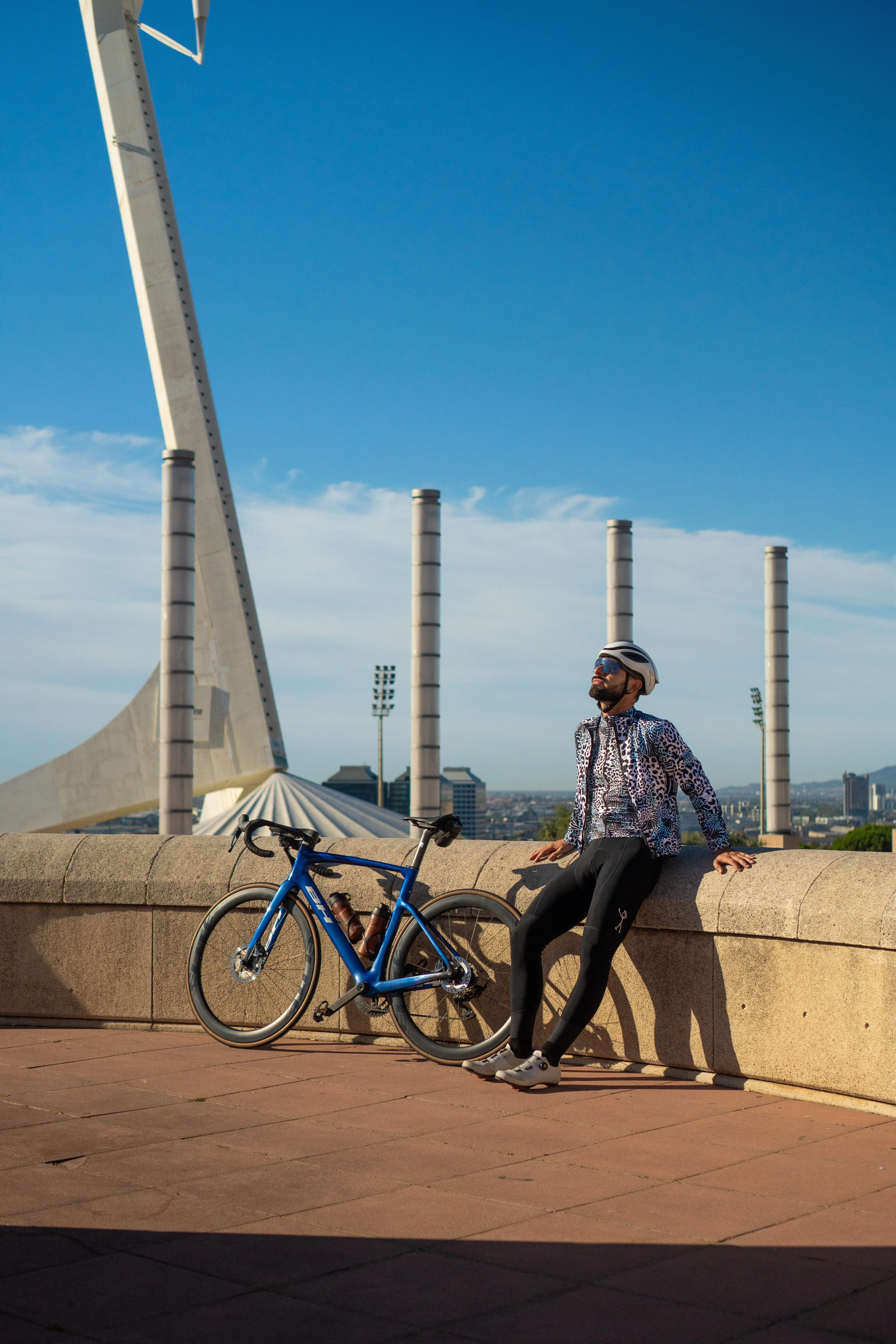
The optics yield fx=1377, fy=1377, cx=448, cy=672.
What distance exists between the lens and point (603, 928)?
19.5ft

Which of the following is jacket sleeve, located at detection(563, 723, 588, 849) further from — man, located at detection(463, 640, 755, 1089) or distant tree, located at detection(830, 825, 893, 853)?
distant tree, located at detection(830, 825, 893, 853)

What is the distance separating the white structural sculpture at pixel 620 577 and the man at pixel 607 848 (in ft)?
63.1

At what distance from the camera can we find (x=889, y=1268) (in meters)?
3.53

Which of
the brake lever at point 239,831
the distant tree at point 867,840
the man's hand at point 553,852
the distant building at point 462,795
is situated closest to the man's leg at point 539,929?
the man's hand at point 553,852

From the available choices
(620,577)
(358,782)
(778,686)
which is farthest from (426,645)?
(358,782)

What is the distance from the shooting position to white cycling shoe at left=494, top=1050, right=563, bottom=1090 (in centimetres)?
584

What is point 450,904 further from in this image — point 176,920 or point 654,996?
point 176,920

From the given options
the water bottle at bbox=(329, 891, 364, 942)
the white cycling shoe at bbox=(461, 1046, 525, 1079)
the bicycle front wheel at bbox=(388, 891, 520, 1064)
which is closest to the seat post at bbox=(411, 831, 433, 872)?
the bicycle front wheel at bbox=(388, 891, 520, 1064)

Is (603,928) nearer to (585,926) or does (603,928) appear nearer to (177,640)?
(585,926)

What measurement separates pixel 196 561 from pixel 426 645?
15.1 metres

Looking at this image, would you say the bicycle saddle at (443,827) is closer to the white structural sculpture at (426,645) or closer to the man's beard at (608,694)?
the man's beard at (608,694)

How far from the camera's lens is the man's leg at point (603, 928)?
5.88 m

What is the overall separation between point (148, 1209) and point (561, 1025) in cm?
227

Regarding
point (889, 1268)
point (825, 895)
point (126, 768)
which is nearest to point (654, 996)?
point (825, 895)
